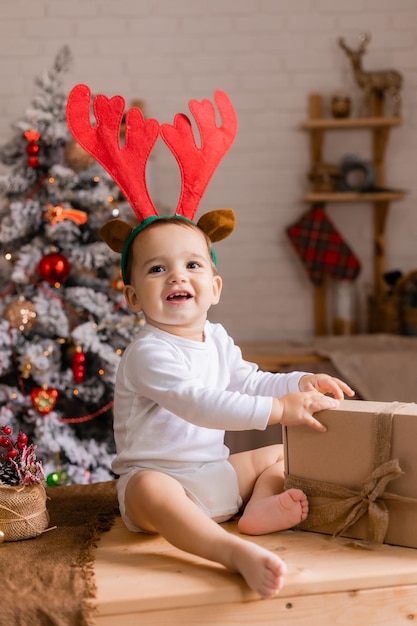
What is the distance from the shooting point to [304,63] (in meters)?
3.84

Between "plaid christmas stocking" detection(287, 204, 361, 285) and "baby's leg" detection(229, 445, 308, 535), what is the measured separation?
94.8 inches

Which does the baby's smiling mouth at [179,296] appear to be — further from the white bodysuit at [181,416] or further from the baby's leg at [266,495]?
the baby's leg at [266,495]

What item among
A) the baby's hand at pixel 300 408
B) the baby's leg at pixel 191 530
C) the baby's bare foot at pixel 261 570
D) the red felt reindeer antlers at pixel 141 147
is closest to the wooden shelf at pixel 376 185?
the red felt reindeer antlers at pixel 141 147

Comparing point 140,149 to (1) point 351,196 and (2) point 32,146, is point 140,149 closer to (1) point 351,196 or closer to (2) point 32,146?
(2) point 32,146

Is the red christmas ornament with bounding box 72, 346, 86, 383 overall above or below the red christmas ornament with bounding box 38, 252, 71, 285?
below

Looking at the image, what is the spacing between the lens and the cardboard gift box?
4.09 feet

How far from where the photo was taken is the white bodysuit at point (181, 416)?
129cm

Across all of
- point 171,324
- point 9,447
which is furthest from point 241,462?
point 9,447

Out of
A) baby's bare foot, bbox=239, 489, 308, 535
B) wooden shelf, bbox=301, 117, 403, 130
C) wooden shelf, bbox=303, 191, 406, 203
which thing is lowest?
baby's bare foot, bbox=239, 489, 308, 535

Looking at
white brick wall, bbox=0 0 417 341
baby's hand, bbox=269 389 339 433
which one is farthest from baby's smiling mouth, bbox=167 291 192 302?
white brick wall, bbox=0 0 417 341

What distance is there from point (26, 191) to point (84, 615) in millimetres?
1675

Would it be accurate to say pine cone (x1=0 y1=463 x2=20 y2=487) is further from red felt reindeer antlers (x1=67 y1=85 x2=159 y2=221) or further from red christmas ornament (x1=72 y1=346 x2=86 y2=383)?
red christmas ornament (x1=72 y1=346 x2=86 y2=383)

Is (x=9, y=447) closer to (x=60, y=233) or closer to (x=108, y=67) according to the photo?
(x=60, y=233)

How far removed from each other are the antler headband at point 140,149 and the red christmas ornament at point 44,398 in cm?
108
